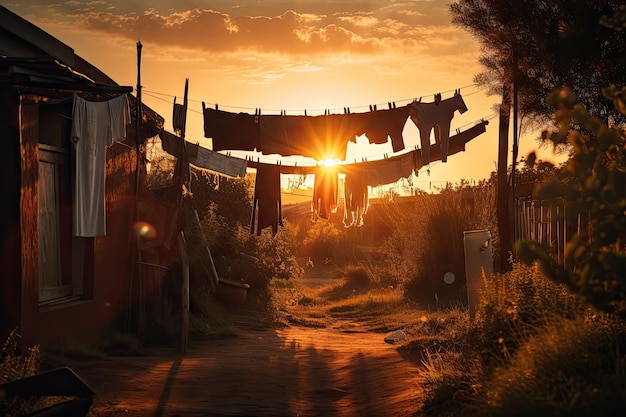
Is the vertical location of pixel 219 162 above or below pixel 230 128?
below

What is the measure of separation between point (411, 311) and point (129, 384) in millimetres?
9590

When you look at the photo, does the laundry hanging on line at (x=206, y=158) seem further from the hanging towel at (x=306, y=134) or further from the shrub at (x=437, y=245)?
the shrub at (x=437, y=245)

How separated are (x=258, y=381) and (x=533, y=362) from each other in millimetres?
4343

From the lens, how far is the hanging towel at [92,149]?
9.64 metres

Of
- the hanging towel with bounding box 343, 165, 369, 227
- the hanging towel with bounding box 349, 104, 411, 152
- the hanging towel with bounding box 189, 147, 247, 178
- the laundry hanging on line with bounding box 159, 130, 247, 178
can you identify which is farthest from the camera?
the hanging towel with bounding box 343, 165, 369, 227

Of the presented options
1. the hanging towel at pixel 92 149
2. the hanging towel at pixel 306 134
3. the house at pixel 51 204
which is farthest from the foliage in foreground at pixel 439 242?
the hanging towel at pixel 92 149

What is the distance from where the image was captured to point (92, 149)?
9.83m

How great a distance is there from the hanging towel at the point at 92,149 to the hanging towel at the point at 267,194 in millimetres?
5946

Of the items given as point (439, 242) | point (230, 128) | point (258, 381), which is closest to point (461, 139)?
point (439, 242)

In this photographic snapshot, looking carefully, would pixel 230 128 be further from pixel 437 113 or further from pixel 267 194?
pixel 437 113

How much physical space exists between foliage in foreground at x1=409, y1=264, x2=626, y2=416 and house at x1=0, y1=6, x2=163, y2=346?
4.57 meters

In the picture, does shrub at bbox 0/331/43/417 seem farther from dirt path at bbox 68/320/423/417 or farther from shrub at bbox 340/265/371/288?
shrub at bbox 340/265/371/288

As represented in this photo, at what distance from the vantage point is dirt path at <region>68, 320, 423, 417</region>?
7098 mm

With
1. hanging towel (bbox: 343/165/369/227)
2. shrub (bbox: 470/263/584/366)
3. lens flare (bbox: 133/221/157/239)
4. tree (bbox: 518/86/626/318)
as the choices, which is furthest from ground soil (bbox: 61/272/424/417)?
hanging towel (bbox: 343/165/369/227)
